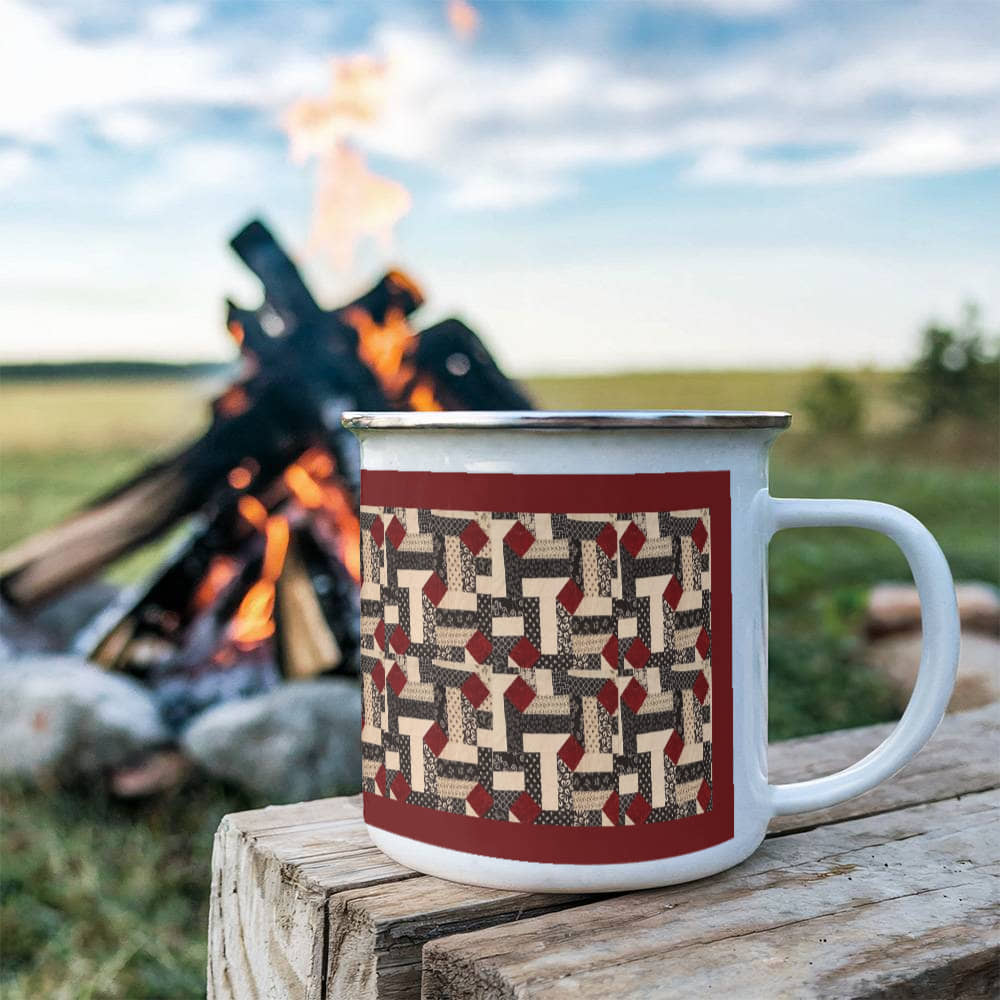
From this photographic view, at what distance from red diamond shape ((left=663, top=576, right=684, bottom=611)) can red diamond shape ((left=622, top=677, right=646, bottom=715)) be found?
0.07 m

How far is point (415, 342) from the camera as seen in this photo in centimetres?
331

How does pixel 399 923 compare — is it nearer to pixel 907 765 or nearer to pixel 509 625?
pixel 509 625

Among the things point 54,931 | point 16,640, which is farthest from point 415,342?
point 54,931

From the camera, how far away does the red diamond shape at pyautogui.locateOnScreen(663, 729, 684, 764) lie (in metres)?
0.87

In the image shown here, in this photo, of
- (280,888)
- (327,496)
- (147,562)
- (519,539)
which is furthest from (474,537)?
(147,562)

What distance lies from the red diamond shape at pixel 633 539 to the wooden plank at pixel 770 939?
282mm

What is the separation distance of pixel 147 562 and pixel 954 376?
502 centimetres

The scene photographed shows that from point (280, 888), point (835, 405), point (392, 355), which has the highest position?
point (392, 355)

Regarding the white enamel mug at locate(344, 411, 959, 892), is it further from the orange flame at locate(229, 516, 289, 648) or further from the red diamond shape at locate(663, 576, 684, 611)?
the orange flame at locate(229, 516, 289, 648)

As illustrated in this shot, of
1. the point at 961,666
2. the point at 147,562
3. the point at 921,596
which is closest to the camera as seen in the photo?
the point at 921,596

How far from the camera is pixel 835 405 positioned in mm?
7297

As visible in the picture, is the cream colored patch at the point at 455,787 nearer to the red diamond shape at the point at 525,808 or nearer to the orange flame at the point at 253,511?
the red diamond shape at the point at 525,808

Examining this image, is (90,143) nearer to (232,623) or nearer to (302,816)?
(232,623)

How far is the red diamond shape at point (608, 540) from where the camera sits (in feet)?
2.75
